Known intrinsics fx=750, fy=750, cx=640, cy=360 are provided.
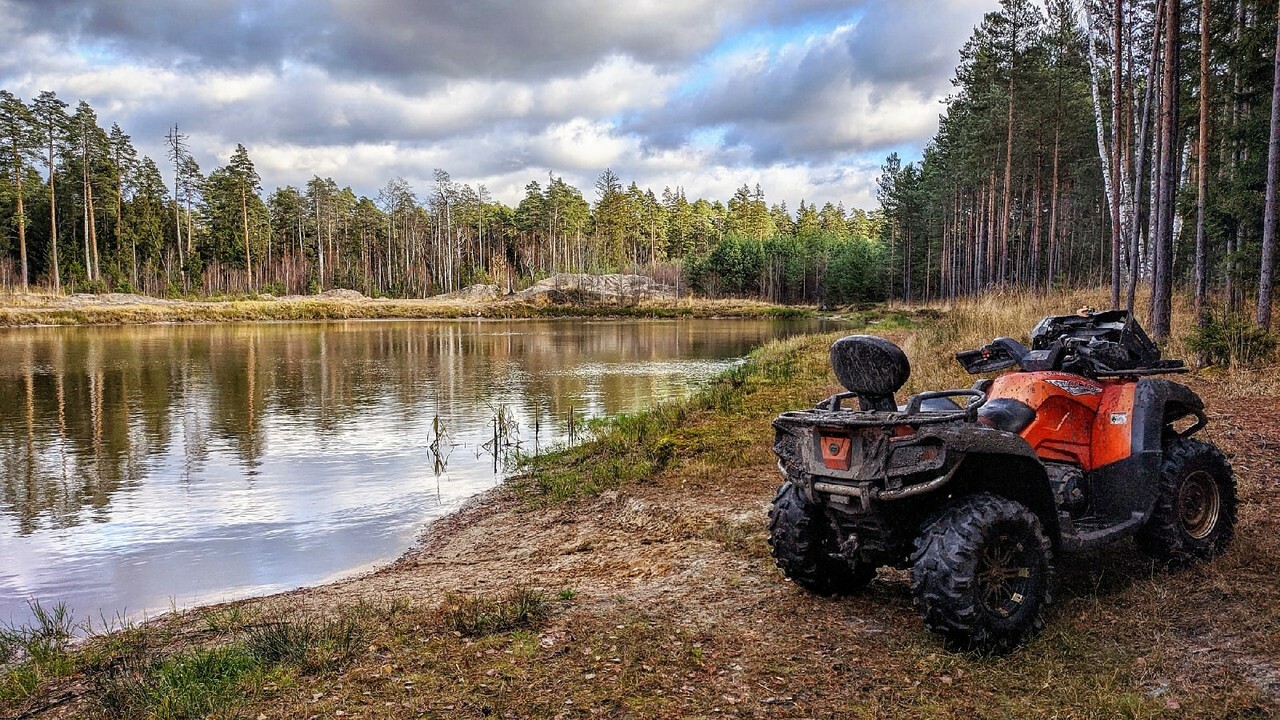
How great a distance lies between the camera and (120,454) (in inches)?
584

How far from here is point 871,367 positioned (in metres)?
4.32

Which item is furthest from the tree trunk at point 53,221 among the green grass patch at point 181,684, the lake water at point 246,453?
the green grass patch at point 181,684

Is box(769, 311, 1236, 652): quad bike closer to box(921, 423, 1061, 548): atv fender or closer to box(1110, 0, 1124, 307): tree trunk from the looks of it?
box(921, 423, 1061, 548): atv fender

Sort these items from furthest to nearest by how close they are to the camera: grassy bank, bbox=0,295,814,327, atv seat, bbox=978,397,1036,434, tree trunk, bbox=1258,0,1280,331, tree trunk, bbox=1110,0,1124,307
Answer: grassy bank, bbox=0,295,814,327 → tree trunk, bbox=1110,0,1124,307 → tree trunk, bbox=1258,0,1280,331 → atv seat, bbox=978,397,1036,434

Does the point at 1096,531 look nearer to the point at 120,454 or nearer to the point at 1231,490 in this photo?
the point at 1231,490

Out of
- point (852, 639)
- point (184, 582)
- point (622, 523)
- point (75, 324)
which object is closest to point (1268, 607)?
point (852, 639)

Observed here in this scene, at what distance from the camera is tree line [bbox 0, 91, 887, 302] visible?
72.6 metres

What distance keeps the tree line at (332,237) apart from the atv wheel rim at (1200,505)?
78.9 metres

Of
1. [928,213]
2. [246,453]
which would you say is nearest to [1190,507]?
[246,453]

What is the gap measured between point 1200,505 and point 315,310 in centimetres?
7408

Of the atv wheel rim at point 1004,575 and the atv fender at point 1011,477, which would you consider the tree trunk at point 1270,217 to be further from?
the atv wheel rim at point 1004,575

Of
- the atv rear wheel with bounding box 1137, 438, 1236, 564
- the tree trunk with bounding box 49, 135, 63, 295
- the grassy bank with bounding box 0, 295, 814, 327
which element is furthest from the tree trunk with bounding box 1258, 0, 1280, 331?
the tree trunk with bounding box 49, 135, 63, 295

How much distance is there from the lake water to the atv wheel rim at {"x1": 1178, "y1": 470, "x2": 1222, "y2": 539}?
26.5 feet

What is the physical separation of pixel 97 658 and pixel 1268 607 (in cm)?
753
